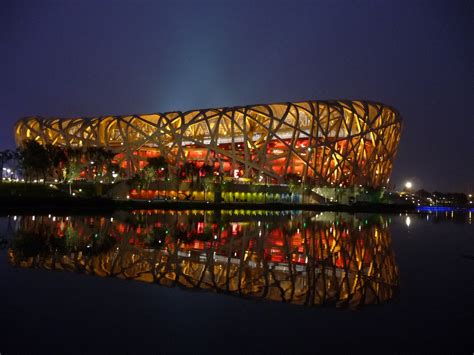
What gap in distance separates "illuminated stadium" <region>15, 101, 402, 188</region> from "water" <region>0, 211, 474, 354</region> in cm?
5807

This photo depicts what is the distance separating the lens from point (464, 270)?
13.2 metres

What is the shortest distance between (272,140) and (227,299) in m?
68.6

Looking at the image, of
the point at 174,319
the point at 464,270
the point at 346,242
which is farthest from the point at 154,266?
the point at 346,242

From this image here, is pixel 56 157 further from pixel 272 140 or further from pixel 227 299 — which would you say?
pixel 227 299

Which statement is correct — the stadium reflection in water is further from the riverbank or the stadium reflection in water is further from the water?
the riverbank

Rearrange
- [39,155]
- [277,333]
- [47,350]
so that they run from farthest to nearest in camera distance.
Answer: [39,155] → [277,333] → [47,350]

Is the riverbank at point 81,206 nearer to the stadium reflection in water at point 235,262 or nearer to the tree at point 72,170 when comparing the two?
the stadium reflection in water at point 235,262

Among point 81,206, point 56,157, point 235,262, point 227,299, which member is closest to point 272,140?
point 56,157

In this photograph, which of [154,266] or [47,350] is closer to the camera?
[47,350]

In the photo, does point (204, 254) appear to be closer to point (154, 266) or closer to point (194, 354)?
point (154, 266)

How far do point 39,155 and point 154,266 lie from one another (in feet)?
187

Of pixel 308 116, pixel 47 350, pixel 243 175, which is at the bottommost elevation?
pixel 47 350

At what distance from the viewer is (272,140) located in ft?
252

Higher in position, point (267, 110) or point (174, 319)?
point (267, 110)
